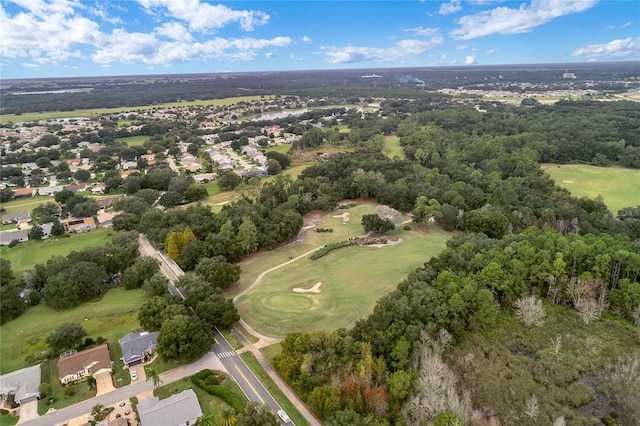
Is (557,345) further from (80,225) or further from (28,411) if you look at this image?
(80,225)

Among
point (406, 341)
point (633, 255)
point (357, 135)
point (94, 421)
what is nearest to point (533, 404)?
point (406, 341)

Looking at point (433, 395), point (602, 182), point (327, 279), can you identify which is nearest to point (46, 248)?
point (327, 279)

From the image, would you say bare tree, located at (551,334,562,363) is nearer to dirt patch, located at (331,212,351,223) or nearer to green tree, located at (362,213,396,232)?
green tree, located at (362,213,396,232)

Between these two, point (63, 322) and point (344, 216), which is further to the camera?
point (344, 216)

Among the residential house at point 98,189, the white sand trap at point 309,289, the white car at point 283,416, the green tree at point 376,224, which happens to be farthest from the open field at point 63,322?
the residential house at point 98,189

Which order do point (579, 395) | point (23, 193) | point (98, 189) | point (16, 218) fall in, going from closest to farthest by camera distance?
point (579, 395) → point (16, 218) → point (23, 193) → point (98, 189)

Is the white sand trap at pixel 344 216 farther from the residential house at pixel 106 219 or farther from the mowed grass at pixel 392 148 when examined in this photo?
the mowed grass at pixel 392 148

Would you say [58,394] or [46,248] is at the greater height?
[58,394]
